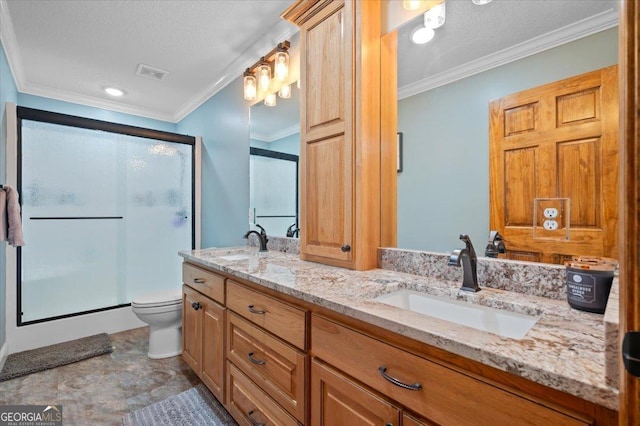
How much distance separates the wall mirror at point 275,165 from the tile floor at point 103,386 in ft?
3.93

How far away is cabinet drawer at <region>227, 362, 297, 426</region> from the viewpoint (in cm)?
123

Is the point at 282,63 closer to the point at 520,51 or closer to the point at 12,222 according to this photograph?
the point at 520,51

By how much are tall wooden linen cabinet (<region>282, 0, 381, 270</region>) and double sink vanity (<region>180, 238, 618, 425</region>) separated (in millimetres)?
152

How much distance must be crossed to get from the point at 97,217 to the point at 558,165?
11.3 ft

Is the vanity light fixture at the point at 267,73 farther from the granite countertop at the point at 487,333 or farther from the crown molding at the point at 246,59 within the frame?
the granite countertop at the point at 487,333

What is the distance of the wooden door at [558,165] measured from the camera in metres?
0.94

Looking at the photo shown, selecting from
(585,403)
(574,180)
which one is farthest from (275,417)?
(574,180)

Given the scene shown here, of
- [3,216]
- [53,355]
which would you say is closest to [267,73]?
[3,216]

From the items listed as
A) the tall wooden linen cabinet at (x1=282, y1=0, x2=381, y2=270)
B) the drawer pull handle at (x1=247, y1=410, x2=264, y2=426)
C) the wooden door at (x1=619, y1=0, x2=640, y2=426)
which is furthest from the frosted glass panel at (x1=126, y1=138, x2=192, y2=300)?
the wooden door at (x1=619, y1=0, x2=640, y2=426)

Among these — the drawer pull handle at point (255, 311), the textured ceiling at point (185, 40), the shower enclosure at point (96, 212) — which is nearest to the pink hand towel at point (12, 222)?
the shower enclosure at point (96, 212)

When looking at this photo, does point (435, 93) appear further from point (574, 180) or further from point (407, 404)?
point (407, 404)

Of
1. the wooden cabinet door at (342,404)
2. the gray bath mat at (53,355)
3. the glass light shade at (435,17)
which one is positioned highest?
the glass light shade at (435,17)

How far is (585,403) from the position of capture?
1.73 ft

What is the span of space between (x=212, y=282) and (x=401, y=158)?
1213 millimetres
